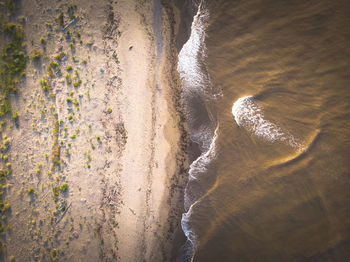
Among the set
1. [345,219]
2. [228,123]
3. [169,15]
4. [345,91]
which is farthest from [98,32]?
[345,219]

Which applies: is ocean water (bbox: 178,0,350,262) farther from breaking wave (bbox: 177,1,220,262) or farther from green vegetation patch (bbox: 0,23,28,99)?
green vegetation patch (bbox: 0,23,28,99)

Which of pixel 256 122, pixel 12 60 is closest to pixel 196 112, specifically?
pixel 256 122

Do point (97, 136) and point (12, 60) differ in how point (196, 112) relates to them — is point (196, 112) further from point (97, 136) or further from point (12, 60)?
point (12, 60)

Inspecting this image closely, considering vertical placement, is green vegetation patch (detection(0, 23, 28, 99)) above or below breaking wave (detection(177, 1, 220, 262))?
above

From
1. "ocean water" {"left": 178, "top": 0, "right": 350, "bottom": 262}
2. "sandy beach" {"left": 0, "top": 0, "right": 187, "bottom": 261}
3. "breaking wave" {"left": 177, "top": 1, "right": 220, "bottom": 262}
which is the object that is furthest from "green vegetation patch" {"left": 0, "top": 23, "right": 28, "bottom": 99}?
"ocean water" {"left": 178, "top": 0, "right": 350, "bottom": 262}

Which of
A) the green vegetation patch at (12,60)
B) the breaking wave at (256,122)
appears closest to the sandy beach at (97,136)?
the green vegetation patch at (12,60)

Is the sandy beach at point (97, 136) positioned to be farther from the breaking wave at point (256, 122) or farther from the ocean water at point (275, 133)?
the breaking wave at point (256, 122)
